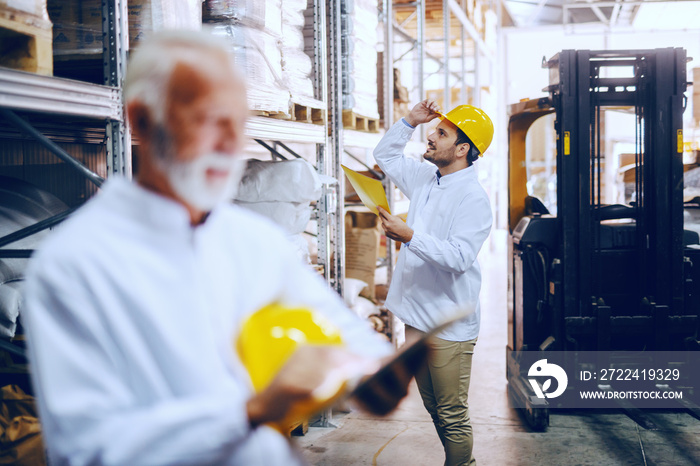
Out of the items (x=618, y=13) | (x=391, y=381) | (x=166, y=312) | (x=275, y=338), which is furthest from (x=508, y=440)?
(x=618, y=13)

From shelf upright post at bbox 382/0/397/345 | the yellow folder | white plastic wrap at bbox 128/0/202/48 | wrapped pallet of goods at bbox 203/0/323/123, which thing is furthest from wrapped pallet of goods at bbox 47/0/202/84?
shelf upright post at bbox 382/0/397/345

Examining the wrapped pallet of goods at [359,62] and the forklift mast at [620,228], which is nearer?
the forklift mast at [620,228]

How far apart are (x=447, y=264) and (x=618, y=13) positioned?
1892 centimetres

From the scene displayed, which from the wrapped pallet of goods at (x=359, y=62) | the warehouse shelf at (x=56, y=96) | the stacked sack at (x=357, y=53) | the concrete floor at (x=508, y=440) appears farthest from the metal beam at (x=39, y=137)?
the wrapped pallet of goods at (x=359, y=62)

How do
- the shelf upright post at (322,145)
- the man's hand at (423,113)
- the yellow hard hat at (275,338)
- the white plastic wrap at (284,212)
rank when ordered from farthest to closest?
the shelf upright post at (322,145) → the white plastic wrap at (284,212) → the man's hand at (423,113) → the yellow hard hat at (275,338)

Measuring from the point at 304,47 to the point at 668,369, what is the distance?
3.85 m

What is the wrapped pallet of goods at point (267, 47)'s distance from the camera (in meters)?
3.84

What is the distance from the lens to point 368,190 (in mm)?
3705

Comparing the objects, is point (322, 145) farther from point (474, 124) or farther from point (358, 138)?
point (474, 124)

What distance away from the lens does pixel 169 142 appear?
1.21m

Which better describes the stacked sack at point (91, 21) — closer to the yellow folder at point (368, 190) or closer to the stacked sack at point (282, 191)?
the yellow folder at point (368, 190)

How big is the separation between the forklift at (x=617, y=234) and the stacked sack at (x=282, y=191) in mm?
2015

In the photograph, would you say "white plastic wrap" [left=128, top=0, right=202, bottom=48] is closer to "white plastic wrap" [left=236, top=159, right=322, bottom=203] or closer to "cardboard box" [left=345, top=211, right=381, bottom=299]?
"white plastic wrap" [left=236, top=159, right=322, bottom=203]

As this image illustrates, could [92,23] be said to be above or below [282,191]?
above
